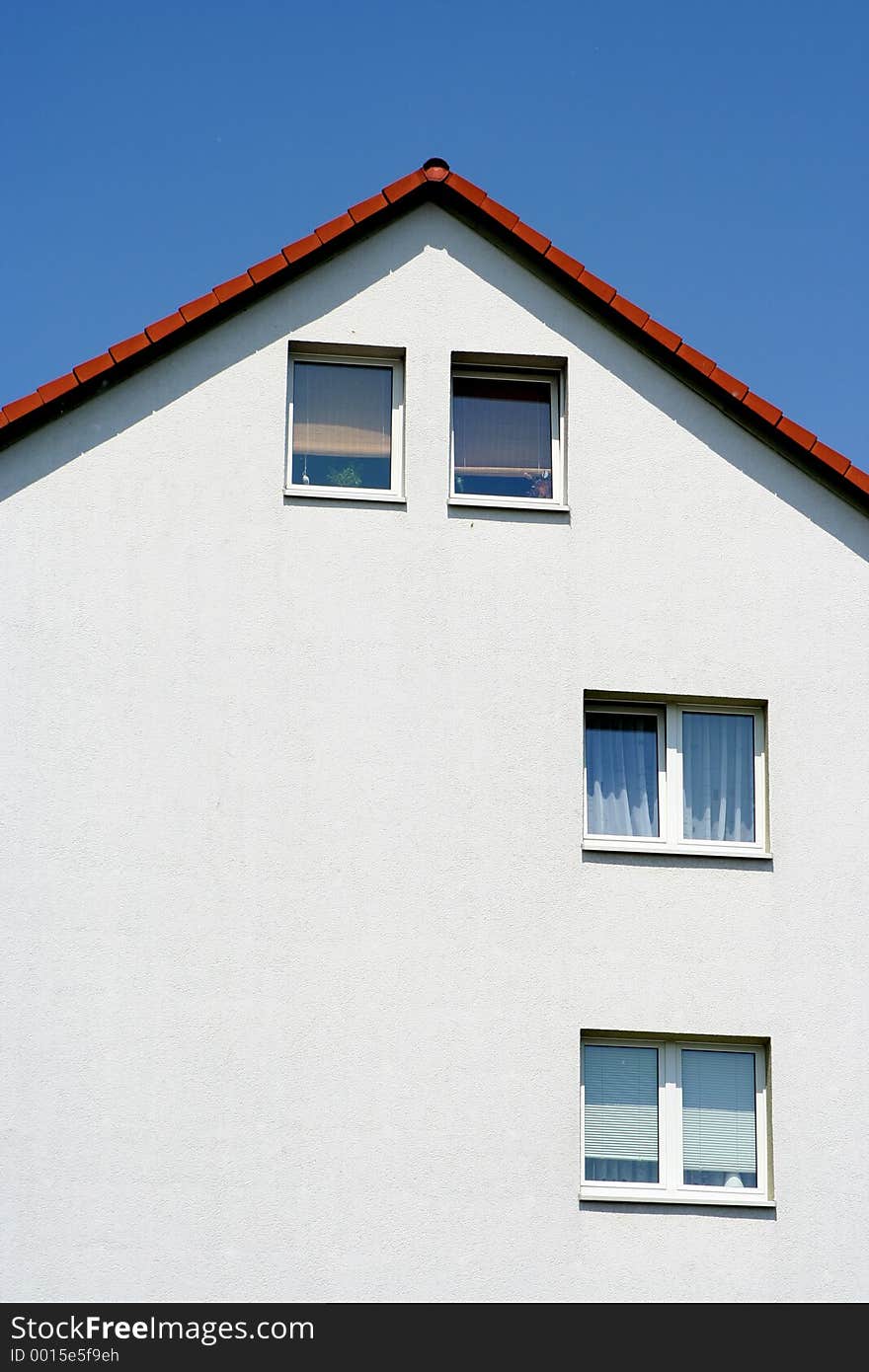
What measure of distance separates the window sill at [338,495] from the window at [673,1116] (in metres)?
4.20

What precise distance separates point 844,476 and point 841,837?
2789 millimetres

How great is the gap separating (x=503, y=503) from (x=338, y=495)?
124 cm

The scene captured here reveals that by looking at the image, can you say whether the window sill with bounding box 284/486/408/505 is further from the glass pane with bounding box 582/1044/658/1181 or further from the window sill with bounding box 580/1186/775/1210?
the window sill with bounding box 580/1186/775/1210

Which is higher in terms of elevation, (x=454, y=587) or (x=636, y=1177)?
(x=454, y=587)

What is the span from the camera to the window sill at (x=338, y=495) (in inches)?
529

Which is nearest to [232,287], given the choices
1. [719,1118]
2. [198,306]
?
[198,306]

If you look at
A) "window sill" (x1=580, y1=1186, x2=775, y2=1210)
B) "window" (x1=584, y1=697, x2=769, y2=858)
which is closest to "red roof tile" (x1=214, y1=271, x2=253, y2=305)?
"window" (x1=584, y1=697, x2=769, y2=858)

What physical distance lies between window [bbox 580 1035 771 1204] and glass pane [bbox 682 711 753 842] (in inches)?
63.2

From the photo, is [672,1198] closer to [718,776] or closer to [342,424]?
[718,776]

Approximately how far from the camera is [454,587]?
13.4 metres

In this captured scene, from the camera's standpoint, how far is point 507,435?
14.1 metres
